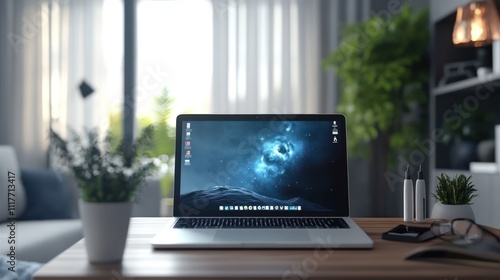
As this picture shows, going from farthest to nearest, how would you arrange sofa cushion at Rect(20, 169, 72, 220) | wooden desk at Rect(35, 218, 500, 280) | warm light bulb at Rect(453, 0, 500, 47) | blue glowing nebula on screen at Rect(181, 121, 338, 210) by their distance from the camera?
sofa cushion at Rect(20, 169, 72, 220) < warm light bulb at Rect(453, 0, 500, 47) < blue glowing nebula on screen at Rect(181, 121, 338, 210) < wooden desk at Rect(35, 218, 500, 280)

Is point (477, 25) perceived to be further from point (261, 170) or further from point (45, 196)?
point (45, 196)

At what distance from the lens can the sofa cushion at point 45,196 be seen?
→ 2807 mm

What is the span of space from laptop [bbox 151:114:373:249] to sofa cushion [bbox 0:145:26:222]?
1627 millimetres

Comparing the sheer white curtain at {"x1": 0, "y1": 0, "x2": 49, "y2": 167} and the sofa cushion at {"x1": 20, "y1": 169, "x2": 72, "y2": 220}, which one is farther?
the sheer white curtain at {"x1": 0, "y1": 0, "x2": 49, "y2": 167}

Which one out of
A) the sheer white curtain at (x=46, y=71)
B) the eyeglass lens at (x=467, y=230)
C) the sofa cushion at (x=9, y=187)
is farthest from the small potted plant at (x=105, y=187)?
the sheer white curtain at (x=46, y=71)

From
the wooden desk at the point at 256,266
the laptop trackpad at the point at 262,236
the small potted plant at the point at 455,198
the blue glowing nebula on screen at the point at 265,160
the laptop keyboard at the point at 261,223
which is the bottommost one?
the wooden desk at the point at 256,266

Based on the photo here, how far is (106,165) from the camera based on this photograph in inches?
34.9

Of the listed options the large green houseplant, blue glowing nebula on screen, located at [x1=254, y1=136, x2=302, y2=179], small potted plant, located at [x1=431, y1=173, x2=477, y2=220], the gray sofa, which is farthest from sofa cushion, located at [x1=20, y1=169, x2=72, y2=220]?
small potted plant, located at [x1=431, y1=173, x2=477, y2=220]

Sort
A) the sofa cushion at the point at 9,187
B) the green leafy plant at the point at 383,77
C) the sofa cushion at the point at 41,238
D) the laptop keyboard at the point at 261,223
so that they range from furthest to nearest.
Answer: the green leafy plant at the point at 383,77, the sofa cushion at the point at 9,187, the sofa cushion at the point at 41,238, the laptop keyboard at the point at 261,223

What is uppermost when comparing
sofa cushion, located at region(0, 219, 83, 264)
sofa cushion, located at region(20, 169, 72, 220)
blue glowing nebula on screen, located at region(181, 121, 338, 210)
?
blue glowing nebula on screen, located at region(181, 121, 338, 210)

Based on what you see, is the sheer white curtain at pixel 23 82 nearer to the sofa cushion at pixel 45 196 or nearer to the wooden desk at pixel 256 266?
the sofa cushion at pixel 45 196

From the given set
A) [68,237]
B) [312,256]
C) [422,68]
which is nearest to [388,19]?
[422,68]

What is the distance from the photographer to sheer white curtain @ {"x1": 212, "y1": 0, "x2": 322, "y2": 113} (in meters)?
3.71

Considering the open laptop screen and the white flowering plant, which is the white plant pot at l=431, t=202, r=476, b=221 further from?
the white flowering plant
